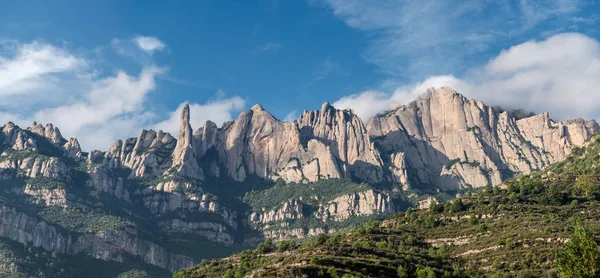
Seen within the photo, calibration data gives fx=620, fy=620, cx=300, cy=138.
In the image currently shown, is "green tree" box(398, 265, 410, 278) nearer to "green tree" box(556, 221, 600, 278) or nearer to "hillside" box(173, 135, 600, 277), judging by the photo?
"hillside" box(173, 135, 600, 277)

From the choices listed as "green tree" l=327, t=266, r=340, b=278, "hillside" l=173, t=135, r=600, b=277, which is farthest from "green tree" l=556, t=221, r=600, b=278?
"green tree" l=327, t=266, r=340, b=278

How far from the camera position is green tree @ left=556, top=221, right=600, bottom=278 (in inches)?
3253

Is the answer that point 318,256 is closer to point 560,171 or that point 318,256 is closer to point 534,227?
point 534,227

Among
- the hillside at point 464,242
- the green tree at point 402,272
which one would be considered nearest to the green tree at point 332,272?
the hillside at point 464,242

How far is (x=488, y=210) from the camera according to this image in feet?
470

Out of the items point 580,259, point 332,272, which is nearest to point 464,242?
point 332,272

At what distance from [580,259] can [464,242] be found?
1623 inches

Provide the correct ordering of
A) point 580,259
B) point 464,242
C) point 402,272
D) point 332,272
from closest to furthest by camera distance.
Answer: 1. point 580,259
2. point 332,272
3. point 402,272
4. point 464,242

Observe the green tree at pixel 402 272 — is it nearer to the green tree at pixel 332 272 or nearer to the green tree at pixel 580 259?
the green tree at pixel 332 272

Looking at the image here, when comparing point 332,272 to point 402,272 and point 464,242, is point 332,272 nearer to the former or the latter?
point 402,272

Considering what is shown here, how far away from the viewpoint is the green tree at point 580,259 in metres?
82.6

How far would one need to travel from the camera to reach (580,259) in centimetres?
8400

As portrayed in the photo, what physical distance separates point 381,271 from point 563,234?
36.8 metres

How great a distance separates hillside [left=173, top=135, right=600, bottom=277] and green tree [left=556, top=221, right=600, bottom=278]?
37.0 feet
